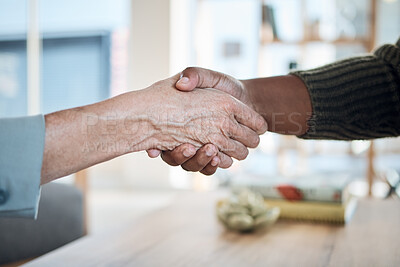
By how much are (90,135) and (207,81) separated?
1.28ft

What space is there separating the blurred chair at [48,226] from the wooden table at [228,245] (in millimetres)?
440

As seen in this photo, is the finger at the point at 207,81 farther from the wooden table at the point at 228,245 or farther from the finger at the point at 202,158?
the wooden table at the point at 228,245

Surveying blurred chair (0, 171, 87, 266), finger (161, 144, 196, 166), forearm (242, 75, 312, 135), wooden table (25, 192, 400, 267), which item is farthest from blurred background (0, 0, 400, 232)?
forearm (242, 75, 312, 135)

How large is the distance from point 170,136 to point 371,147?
3.19 m

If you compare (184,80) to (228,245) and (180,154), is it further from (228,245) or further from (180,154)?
(228,245)

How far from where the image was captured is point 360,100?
44.9 inches

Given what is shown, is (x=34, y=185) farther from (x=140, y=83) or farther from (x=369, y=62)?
(x=140, y=83)

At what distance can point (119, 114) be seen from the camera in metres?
0.96

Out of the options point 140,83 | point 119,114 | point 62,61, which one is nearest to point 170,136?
point 119,114

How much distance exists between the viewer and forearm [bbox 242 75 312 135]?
3.86 feet

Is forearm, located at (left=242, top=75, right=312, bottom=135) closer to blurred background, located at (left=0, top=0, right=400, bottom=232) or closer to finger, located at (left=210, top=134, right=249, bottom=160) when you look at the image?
finger, located at (left=210, top=134, right=249, bottom=160)

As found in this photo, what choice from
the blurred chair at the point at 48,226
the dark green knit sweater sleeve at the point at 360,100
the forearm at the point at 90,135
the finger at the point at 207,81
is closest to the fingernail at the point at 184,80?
the finger at the point at 207,81

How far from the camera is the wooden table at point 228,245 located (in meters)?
0.96

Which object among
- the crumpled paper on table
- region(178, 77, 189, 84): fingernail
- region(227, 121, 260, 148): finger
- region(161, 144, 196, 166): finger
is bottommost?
the crumpled paper on table
